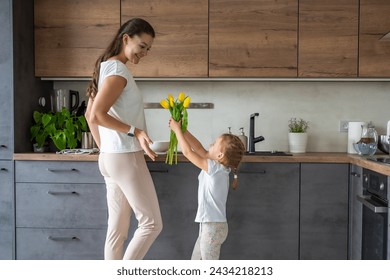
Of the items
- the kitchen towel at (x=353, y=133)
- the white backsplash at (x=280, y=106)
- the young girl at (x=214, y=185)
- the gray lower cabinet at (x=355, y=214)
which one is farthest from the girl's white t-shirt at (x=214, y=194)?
the kitchen towel at (x=353, y=133)

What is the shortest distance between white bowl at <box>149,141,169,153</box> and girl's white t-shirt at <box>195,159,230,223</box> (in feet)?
1.90

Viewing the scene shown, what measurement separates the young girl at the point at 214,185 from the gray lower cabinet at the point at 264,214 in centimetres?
45

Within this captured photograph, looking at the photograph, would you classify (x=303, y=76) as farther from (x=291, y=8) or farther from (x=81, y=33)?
(x=81, y=33)

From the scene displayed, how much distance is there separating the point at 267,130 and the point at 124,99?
1.36 meters

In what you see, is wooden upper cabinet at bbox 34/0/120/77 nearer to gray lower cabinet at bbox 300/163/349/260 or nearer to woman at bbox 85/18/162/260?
woman at bbox 85/18/162/260

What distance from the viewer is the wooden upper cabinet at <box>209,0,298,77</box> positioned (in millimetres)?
3221

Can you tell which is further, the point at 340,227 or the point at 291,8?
the point at 291,8

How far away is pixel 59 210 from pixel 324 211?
1.59 meters

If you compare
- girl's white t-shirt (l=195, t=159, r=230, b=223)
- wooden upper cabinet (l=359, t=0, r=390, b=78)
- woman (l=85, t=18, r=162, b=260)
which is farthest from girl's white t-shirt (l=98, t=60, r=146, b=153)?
wooden upper cabinet (l=359, t=0, r=390, b=78)

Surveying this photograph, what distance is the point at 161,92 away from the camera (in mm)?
3582

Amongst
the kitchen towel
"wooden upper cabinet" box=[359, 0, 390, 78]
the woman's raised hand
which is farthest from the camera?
the kitchen towel

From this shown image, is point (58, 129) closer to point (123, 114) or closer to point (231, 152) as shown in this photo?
point (123, 114)

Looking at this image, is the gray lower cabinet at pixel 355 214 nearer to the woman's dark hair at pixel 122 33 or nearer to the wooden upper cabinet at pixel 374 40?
the wooden upper cabinet at pixel 374 40
